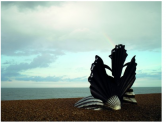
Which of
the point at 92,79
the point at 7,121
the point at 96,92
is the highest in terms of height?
the point at 92,79

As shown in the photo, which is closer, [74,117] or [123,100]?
[74,117]

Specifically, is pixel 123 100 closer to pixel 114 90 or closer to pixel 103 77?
pixel 114 90

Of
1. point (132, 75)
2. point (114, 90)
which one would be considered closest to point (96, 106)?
point (114, 90)

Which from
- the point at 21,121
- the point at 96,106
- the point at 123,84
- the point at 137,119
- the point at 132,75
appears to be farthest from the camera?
the point at 132,75

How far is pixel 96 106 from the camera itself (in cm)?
977

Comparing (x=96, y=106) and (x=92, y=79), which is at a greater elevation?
(x=92, y=79)

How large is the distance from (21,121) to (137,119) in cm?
603

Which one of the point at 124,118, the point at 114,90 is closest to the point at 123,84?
the point at 114,90

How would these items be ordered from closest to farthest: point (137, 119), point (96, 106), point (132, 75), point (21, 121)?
point (21, 121)
point (137, 119)
point (96, 106)
point (132, 75)

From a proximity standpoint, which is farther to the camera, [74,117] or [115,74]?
[115,74]

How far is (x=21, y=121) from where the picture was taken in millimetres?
7156

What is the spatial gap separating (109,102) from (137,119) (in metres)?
2.57

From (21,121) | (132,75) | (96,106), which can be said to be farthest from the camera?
(132,75)

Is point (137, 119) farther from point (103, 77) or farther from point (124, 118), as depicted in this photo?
point (103, 77)
